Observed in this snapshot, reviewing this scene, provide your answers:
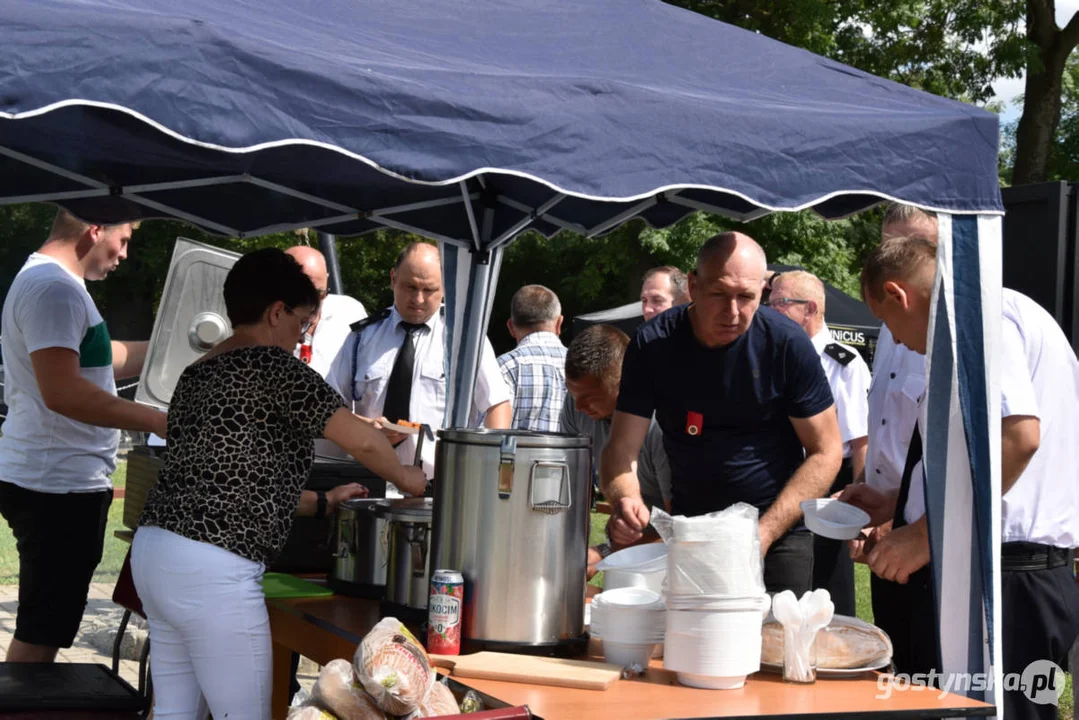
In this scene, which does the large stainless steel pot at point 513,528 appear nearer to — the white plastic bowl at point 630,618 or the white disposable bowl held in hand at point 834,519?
the white plastic bowl at point 630,618

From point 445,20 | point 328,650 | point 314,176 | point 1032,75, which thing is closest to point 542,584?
point 328,650

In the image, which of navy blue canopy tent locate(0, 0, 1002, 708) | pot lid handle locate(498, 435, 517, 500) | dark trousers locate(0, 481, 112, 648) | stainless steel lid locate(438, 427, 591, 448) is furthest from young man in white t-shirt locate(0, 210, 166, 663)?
pot lid handle locate(498, 435, 517, 500)

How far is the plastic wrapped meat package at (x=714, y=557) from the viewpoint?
7.82 feet

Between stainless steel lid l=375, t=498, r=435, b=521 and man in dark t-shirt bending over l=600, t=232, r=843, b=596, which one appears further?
man in dark t-shirt bending over l=600, t=232, r=843, b=596

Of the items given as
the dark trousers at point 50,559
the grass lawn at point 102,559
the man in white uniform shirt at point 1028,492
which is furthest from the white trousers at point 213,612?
the grass lawn at point 102,559

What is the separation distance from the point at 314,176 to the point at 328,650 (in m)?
1.89

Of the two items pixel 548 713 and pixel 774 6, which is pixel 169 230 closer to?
pixel 774 6

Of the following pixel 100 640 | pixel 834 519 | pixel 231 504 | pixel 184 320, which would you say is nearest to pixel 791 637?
pixel 834 519

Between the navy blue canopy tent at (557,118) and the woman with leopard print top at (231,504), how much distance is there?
0.58 meters

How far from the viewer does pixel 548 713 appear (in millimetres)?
2219

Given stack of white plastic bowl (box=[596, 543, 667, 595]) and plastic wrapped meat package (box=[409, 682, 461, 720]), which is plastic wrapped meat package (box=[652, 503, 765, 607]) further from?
plastic wrapped meat package (box=[409, 682, 461, 720])

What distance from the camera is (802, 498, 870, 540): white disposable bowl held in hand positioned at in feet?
9.54

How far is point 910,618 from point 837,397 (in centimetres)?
179

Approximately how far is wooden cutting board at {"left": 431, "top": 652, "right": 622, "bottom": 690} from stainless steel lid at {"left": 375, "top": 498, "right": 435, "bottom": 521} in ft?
1.40
